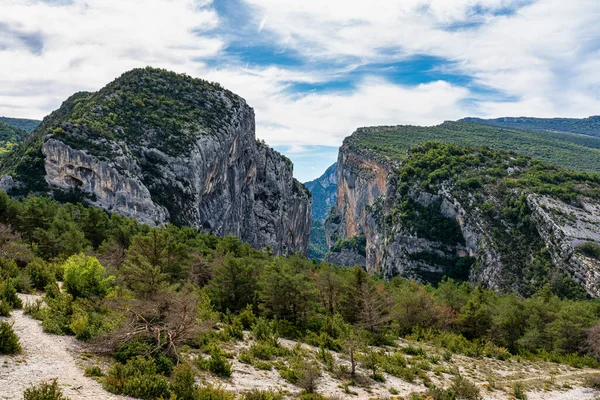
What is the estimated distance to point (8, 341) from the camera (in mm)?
11906

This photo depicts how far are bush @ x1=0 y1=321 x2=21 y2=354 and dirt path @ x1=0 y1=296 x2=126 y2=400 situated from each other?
11.1 inches

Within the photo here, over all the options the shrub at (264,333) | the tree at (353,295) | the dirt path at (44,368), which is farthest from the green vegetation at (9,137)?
the dirt path at (44,368)

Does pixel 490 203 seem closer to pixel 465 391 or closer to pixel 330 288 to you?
pixel 330 288

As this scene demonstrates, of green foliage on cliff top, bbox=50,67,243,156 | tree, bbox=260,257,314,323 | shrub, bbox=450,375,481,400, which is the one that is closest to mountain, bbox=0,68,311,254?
green foliage on cliff top, bbox=50,67,243,156

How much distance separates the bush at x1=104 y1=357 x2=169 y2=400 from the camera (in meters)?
11.0

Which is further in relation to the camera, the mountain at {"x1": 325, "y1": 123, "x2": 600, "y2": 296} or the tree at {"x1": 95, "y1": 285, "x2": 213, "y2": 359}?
the mountain at {"x1": 325, "y1": 123, "x2": 600, "y2": 296}

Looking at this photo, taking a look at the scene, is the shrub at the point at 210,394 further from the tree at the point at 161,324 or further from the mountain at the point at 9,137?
the mountain at the point at 9,137

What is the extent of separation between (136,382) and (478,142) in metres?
157

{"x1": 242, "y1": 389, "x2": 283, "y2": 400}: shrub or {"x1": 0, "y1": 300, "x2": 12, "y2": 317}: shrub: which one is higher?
{"x1": 0, "y1": 300, "x2": 12, "y2": 317}: shrub

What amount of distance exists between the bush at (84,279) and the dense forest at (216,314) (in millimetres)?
56

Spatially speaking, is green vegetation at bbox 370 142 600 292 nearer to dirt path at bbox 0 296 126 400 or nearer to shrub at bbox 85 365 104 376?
shrub at bbox 85 365 104 376

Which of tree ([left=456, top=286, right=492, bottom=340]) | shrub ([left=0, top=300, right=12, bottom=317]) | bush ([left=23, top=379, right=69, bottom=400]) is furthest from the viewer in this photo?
tree ([left=456, top=286, right=492, bottom=340])

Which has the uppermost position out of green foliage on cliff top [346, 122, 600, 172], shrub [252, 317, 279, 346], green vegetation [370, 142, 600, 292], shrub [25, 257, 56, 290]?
green foliage on cliff top [346, 122, 600, 172]

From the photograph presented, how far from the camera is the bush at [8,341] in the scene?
11789mm
